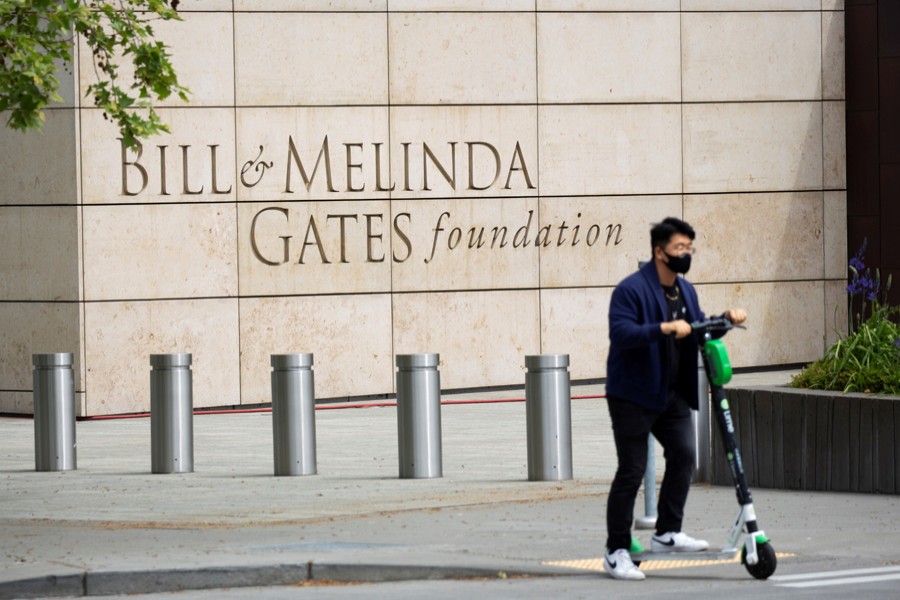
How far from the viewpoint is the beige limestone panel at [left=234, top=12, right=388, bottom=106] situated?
2078 centimetres

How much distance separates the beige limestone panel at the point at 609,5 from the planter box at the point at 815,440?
33.3ft

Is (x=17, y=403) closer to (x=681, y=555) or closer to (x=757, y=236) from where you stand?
(x=757, y=236)

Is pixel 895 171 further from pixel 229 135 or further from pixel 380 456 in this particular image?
pixel 380 456

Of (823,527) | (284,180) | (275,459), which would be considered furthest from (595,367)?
(823,527)

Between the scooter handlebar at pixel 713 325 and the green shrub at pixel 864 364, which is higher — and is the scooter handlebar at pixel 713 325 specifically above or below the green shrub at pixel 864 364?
above

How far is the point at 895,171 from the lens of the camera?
23.0 metres

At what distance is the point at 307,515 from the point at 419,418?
2.40 meters

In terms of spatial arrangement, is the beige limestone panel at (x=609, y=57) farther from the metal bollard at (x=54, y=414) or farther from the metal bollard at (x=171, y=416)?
the metal bollard at (x=54, y=414)

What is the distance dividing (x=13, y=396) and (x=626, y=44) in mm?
8329

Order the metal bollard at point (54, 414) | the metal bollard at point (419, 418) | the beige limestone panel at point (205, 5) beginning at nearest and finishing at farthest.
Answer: the metal bollard at point (419, 418)
the metal bollard at point (54, 414)
the beige limestone panel at point (205, 5)

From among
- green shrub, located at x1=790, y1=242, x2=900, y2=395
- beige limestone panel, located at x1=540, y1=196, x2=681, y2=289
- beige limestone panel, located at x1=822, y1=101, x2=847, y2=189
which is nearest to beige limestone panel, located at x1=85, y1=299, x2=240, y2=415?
beige limestone panel, located at x1=540, y1=196, x2=681, y2=289

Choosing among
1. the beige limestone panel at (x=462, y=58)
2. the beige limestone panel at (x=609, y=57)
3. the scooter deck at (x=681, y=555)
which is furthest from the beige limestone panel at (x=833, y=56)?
the scooter deck at (x=681, y=555)

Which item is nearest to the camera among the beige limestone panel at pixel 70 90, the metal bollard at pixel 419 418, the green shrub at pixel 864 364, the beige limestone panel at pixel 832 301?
the green shrub at pixel 864 364

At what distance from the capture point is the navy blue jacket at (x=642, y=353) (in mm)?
8906
